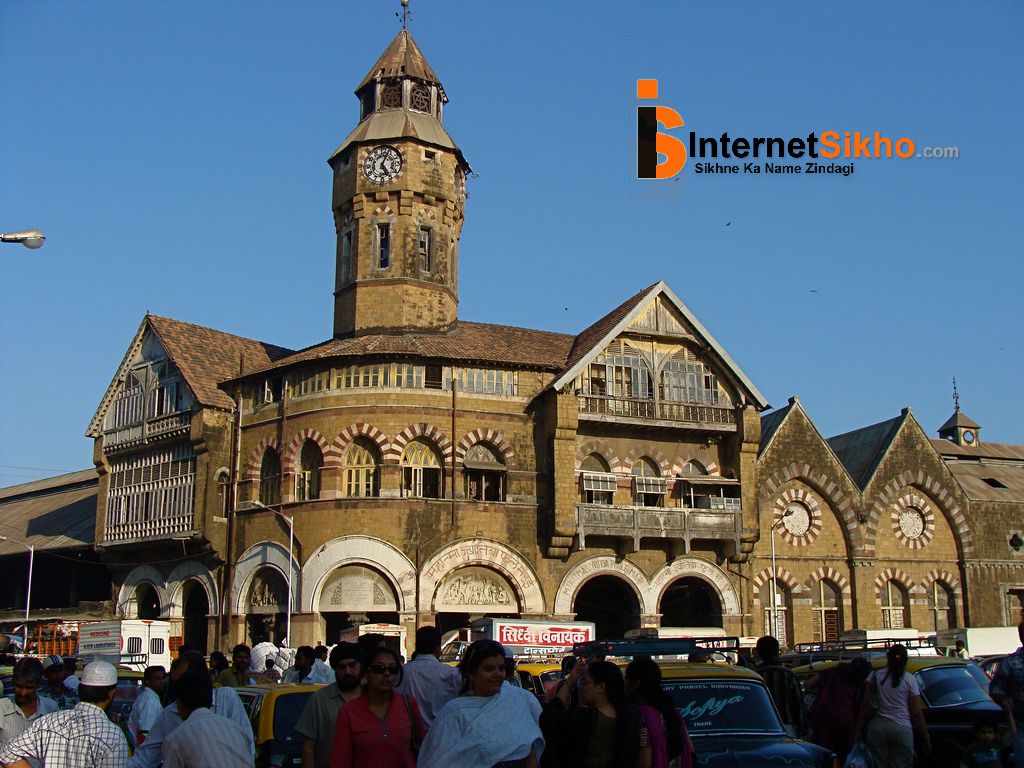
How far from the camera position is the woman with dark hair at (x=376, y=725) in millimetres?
8156

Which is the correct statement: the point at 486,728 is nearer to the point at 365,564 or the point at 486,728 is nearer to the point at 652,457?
the point at 365,564

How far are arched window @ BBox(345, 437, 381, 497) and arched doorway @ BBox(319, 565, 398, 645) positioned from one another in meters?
2.57

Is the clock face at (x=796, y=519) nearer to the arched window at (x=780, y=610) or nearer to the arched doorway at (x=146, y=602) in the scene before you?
the arched window at (x=780, y=610)

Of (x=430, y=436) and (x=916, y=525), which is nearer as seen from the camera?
(x=430, y=436)

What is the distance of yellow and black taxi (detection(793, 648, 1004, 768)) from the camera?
1527cm

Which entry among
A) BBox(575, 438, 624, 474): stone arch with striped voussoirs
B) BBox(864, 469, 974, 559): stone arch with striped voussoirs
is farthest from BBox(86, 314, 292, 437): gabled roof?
BBox(864, 469, 974, 559): stone arch with striped voussoirs

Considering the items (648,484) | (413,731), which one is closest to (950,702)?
(413,731)

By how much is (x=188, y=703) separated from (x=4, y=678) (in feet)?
41.3

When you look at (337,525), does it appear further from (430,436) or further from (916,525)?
(916,525)

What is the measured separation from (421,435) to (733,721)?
29396 mm

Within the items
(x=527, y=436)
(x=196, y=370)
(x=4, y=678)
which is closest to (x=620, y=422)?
(x=527, y=436)

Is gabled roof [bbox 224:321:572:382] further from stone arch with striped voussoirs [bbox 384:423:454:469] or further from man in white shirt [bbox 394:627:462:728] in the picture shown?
man in white shirt [bbox 394:627:462:728]

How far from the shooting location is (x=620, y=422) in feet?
138

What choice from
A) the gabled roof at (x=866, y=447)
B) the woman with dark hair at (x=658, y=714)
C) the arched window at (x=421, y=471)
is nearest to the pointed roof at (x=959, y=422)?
the gabled roof at (x=866, y=447)
